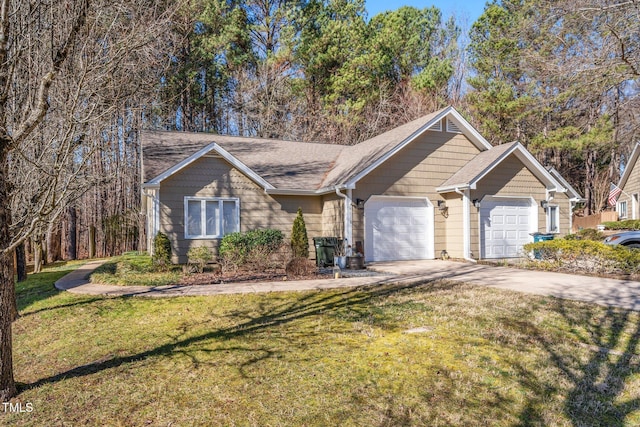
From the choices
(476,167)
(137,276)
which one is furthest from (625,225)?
(137,276)

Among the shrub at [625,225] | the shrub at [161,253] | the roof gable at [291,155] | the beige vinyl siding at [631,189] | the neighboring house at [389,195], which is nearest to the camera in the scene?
the shrub at [161,253]

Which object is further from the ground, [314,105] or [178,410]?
[314,105]

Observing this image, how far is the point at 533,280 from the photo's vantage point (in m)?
9.81

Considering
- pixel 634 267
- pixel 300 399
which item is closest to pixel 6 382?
pixel 300 399

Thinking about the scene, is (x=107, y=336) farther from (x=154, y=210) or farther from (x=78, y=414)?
(x=154, y=210)

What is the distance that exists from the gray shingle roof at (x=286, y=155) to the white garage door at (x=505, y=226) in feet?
A: 13.0

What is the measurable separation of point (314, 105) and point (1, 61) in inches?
936

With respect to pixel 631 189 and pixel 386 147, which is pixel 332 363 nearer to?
pixel 386 147

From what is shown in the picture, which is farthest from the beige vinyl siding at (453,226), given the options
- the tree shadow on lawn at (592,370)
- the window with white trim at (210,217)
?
the tree shadow on lawn at (592,370)

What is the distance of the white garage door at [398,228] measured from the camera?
14.0m

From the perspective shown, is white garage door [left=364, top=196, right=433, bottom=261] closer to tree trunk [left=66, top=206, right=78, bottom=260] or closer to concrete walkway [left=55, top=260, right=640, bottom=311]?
concrete walkway [left=55, top=260, right=640, bottom=311]

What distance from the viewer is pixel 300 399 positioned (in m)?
3.94

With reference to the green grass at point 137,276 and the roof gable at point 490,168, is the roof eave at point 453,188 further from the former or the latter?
the green grass at point 137,276

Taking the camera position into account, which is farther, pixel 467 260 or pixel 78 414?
pixel 467 260
